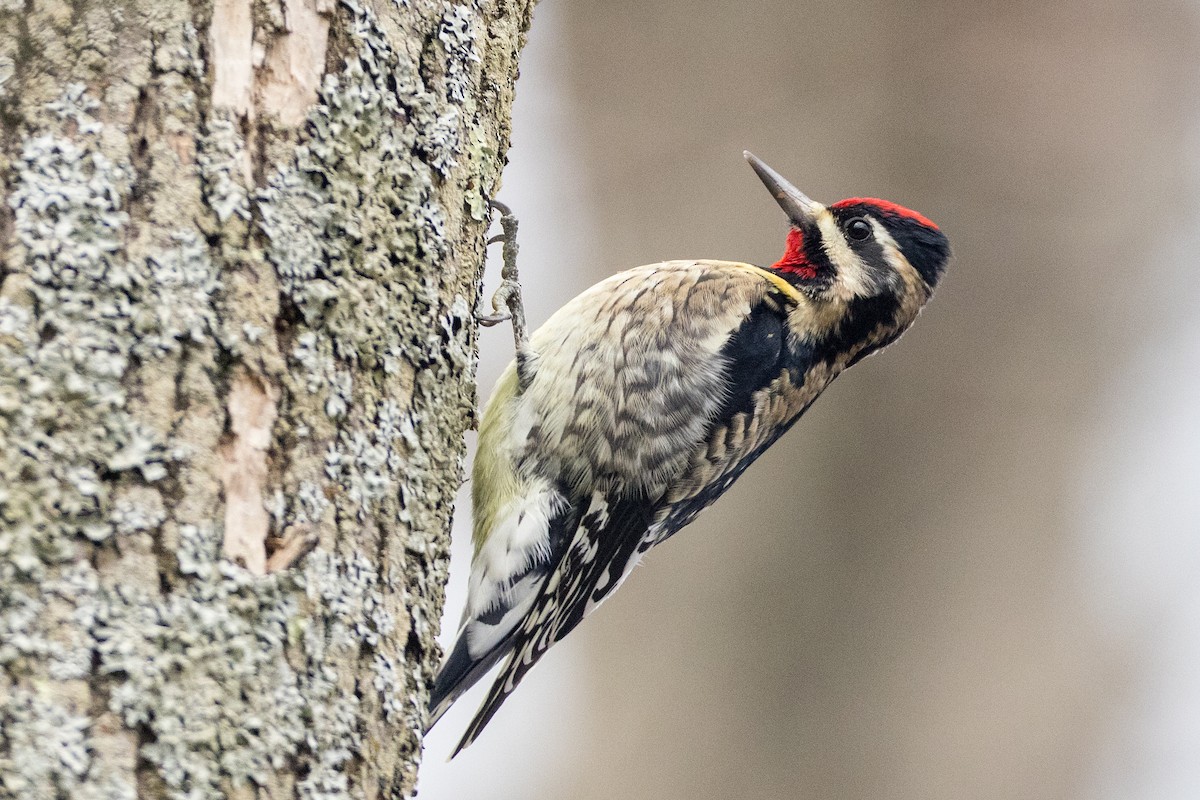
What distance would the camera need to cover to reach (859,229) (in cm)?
341

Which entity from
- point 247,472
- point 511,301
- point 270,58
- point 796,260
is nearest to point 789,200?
point 796,260

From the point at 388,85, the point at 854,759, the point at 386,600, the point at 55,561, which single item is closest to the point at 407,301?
the point at 388,85

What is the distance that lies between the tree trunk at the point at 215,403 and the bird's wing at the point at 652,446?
123cm

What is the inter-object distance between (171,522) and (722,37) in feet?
11.1

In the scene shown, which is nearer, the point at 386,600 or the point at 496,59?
the point at 386,600

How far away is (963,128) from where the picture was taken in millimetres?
4086

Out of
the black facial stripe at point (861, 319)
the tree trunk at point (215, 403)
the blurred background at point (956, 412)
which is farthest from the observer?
the blurred background at point (956, 412)

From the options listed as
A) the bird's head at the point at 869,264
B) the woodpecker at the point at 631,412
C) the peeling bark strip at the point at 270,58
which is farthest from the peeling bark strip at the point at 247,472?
the bird's head at the point at 869,264

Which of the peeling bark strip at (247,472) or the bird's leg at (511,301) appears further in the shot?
the bird's leg at (511,301)

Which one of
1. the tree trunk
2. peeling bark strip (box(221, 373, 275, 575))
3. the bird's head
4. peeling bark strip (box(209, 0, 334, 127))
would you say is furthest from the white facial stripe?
peeling bark strip (box(221, 373, 275, 575))

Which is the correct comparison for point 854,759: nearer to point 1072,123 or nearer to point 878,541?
point 878,541

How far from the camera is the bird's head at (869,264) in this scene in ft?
11.0

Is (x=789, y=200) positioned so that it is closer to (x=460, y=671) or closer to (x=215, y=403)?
(x=460, y=671)

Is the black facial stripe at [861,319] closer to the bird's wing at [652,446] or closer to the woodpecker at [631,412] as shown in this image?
the woodpecker at [631,412]
